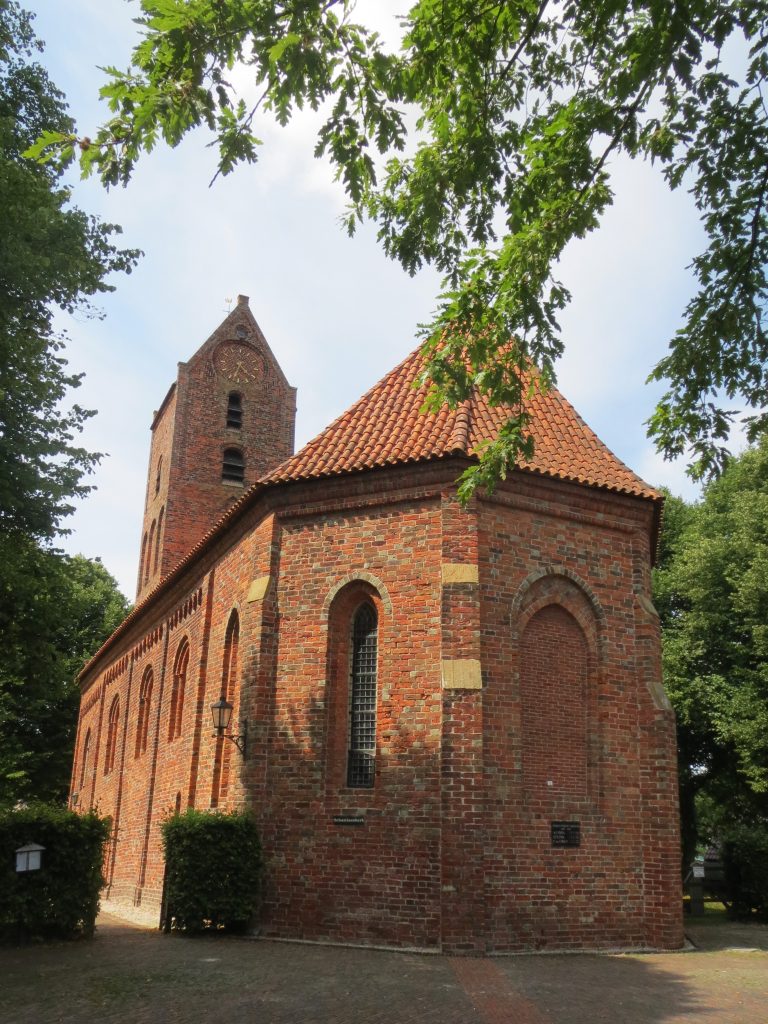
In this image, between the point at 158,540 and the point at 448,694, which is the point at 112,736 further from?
the point at 448,694

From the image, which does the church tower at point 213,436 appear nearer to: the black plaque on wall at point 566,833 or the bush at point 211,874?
the bush at point 211,874

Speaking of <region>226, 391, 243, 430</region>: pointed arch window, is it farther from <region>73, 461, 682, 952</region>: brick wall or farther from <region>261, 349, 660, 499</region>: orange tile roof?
<region>73, 461, 682, 952</region>: brick wall

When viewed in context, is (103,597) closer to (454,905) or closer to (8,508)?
(8,508)

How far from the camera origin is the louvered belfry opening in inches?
514

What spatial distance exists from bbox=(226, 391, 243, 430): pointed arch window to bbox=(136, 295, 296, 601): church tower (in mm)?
33

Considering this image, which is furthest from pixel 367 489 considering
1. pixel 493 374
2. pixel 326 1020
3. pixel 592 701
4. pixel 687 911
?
pixel 687 911

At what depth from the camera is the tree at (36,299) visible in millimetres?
13180

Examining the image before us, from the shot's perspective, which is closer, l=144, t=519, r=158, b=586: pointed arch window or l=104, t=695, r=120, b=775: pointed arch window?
l=104, t=695, r=120, b=775: pointed arch window

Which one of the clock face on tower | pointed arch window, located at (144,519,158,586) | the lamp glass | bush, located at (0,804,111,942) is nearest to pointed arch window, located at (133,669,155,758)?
pointed arch window, located at (144,519,158,586)

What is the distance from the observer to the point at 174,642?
20.5 meters

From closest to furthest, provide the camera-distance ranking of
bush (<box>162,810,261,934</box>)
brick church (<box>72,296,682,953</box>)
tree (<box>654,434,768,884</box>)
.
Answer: brick church (<box>72,296,682,953</box>) → bush (<box>162,810,261,934</box>) → tree (<box>654,434,768,884</box>)

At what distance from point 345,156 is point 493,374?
7.98 ft

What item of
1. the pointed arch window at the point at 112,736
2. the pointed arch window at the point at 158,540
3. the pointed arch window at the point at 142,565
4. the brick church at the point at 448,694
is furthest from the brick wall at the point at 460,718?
the pointed arch window at the point at 142,565

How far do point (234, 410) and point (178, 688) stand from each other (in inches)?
460
